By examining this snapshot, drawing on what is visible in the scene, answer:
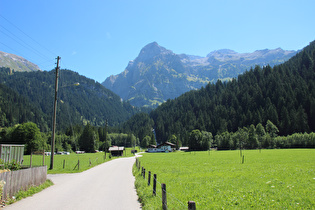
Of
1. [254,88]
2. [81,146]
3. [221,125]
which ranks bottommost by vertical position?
[81,146]

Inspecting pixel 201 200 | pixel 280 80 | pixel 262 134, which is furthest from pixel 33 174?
pixel 280 80

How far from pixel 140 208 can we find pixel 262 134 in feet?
392

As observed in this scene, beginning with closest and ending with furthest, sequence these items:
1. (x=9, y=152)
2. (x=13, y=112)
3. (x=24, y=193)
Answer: (x=24, y=193) < (x=9, y=152) < (x=13, y=112)

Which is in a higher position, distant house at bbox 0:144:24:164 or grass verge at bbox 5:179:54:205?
distant house at bbox 0:144:24:164

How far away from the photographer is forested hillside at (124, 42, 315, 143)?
13038cm

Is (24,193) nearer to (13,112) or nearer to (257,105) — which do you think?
(257,105)

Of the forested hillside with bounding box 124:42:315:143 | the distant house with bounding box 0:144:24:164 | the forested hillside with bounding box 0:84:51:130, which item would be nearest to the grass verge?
the distant house with bounding box 0:144:24:164

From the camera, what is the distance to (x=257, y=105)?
15662cm

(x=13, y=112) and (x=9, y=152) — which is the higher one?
(x=13, y=112)

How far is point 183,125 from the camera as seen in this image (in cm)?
17738

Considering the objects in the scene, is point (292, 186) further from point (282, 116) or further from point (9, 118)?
point (9, 118)

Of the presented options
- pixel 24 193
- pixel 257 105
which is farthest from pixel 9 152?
pixel 257 105

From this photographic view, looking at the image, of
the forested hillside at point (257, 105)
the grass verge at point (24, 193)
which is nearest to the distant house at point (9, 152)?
the grass verge at point (24, 193)

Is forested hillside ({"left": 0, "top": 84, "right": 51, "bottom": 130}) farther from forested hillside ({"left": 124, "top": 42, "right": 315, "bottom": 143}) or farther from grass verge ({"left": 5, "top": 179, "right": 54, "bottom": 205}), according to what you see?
grass verge ({"left": 5, "top": 179, "right": 54, "bottom": 205})
